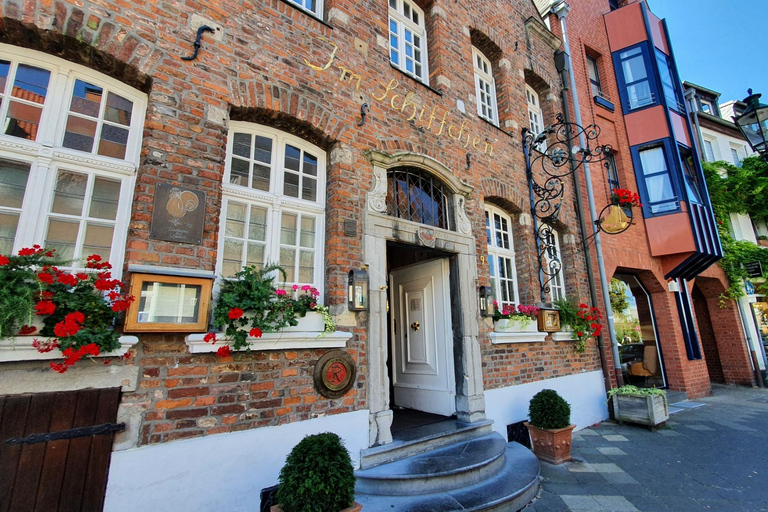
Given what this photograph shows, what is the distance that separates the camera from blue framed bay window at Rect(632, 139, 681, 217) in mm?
8695

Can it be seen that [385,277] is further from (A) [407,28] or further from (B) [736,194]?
(B) [736,194]

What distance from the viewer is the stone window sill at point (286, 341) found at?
2812 millimetres

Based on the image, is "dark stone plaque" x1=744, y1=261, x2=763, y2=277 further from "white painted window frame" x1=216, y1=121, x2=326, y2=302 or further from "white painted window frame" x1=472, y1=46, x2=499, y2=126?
"white painted window frame" x1=216, y1=121, x2=326, y2=302

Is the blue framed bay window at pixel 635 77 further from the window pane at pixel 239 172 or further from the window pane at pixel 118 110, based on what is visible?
the window pane at pixel 118 110

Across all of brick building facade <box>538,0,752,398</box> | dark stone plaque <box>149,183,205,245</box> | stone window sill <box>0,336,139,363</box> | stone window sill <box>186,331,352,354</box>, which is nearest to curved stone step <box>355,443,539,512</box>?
stone window sill <box>186,331,352,354</box>

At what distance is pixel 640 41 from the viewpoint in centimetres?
965

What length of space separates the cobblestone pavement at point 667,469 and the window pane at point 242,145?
4471 millimetres

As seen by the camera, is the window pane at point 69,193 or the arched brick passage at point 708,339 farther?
the arched brick passage at point 708,339

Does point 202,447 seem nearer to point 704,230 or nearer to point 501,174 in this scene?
point 501,174

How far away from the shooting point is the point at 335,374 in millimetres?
3535

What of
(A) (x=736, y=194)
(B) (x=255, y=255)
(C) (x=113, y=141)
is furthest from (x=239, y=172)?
(A) (x=736, y=194)

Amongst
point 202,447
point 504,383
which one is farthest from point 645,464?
point 202,447

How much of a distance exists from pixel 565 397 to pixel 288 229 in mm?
5374

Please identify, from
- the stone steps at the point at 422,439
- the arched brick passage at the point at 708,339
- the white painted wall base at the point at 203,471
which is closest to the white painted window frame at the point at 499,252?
the stone steps at the point at 422,439
